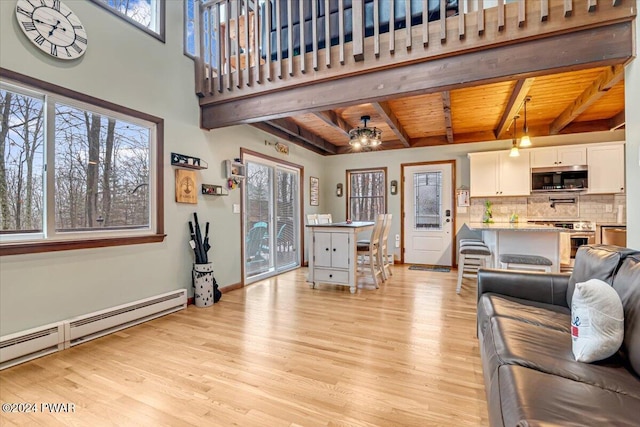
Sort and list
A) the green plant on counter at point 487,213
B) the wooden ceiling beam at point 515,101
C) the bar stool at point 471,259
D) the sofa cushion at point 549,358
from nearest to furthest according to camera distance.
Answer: the sofa cushion at point 549,358, the wooden ceiling beam at point 515,101, the bar stool at point 471,259, the green plant on counter at point 487,213

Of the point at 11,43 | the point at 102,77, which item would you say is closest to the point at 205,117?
the point at 102,77

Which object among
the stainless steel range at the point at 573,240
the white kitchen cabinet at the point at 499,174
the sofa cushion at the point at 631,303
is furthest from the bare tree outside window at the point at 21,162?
the stainless steel range at the point at 573,240

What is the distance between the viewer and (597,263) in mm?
1777

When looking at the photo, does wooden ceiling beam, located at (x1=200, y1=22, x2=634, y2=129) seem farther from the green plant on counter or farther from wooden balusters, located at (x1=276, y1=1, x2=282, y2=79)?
the green plant on counter

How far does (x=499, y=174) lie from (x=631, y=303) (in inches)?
172

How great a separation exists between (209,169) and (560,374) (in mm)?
3720

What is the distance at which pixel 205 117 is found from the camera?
3.68 metres

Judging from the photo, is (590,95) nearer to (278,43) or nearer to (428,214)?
(428,214)

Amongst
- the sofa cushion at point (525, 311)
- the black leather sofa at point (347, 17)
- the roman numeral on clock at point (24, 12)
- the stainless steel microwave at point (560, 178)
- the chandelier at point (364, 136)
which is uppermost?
the black leather sofa at point (347, 17)

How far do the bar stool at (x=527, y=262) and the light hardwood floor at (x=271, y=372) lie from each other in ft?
2.27

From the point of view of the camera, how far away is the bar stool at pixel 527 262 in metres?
3.29

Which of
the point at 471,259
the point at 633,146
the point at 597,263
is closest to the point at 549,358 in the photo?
the point at 597,263

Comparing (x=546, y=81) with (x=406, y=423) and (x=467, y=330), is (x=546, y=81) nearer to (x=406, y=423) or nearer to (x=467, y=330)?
(x=467, y=330)

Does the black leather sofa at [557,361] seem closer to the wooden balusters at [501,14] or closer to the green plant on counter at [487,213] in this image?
the wooden balusters at [501,14]
